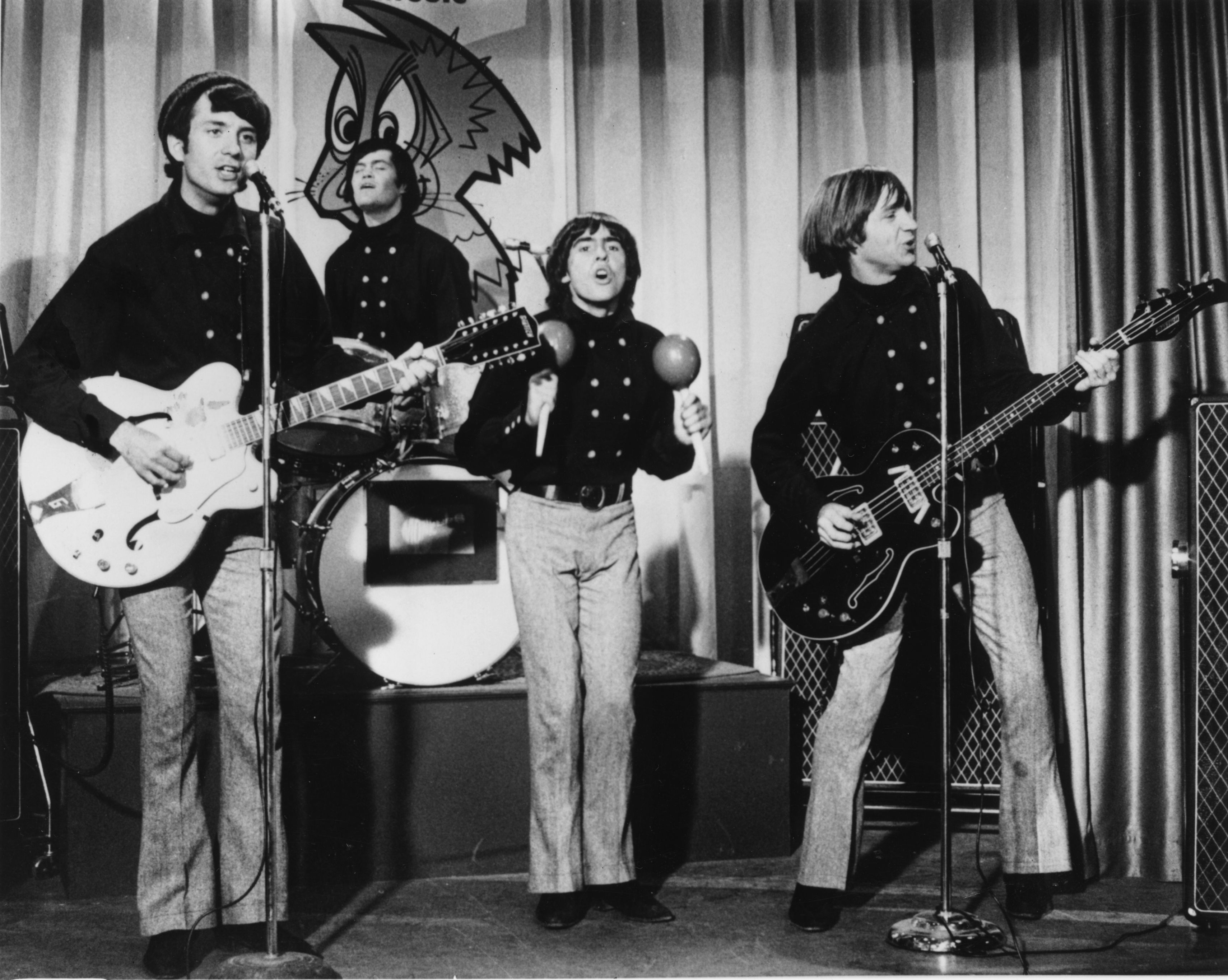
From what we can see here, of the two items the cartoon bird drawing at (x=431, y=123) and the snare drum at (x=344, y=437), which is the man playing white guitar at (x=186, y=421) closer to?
the snare drum at (x=344, y=437)

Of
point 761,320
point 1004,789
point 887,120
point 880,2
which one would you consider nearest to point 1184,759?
point 1004,789

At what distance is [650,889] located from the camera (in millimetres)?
3596

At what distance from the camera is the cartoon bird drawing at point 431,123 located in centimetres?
459

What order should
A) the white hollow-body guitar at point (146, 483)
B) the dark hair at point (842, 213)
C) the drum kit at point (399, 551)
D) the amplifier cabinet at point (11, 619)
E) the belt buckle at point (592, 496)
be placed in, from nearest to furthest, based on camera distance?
the white hollow-body guitar at point (146, 483), the belt buckle at point (592, 496), the dark hair at point (842, 213), the amplifier cabinet at point (11, 619), the drum kit at point (399, 551)

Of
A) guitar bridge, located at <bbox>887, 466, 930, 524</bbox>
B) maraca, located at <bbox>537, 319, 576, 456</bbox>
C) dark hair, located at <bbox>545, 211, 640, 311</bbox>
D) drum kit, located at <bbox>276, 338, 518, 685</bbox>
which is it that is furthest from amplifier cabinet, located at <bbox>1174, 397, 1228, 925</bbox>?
drum kit, located at <bbox>276, 338, 518, 685</bbox>

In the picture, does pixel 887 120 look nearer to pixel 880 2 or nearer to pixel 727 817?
pixel 880 2

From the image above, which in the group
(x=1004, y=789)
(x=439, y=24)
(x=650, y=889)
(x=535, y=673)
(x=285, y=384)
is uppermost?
(x=439, y=24)

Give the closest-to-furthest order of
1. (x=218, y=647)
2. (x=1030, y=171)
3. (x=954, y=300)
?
(x=218, y=647), (x=954, y=300), (x=1030, y=171)

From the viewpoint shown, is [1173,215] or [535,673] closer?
[535,673]

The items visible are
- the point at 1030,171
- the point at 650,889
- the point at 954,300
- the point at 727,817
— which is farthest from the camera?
the point at 1030,171

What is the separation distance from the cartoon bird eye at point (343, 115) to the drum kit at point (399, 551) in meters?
1.01

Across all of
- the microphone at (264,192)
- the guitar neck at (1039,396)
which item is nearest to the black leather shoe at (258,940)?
the microphone at (264,192)

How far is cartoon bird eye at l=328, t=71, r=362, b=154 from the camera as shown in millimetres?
4586

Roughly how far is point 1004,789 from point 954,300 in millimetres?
1318
